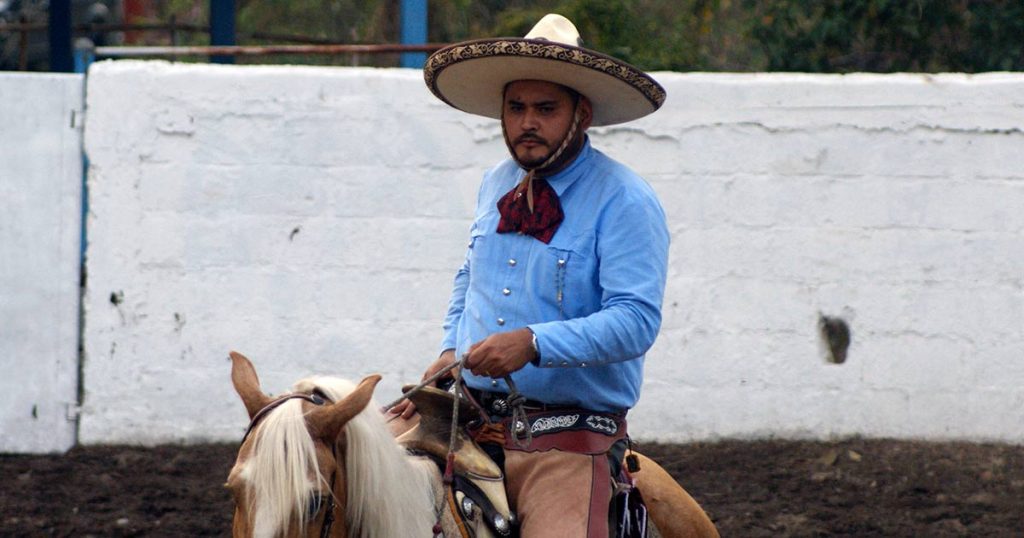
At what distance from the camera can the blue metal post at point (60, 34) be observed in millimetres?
9563

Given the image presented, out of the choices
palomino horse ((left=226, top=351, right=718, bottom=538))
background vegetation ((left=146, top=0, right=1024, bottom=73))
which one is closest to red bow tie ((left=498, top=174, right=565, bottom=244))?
palomino horse ((left=226, top=351, right=718, bottom=538))

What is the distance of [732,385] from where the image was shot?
22.7ft

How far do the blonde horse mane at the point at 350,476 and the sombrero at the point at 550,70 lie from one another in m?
0.95

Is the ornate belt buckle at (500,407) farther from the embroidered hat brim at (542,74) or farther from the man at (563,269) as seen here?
the embroidered hat brim at (542,74)

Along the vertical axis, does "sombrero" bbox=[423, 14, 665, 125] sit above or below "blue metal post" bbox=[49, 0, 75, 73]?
below

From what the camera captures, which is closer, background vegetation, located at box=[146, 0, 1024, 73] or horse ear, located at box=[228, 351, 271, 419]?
horse ear, located at box=[228, 351, 271, 419]

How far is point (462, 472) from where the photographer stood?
11.0ft

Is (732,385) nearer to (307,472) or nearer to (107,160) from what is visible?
(107,160)

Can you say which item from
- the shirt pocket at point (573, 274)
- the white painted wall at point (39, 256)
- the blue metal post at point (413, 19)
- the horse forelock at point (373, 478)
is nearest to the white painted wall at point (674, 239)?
the white painted wall at point (39, 256)

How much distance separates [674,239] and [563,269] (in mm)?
3547

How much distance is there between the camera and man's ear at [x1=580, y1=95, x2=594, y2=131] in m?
3.59

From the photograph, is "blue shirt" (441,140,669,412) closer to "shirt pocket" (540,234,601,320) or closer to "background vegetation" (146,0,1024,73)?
"shirt pocket" (540,234,601,320)

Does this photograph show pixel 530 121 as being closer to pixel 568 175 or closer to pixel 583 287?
pixel 568 175

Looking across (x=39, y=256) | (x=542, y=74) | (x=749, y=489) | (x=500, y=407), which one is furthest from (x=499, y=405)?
(x=39, y=256)
